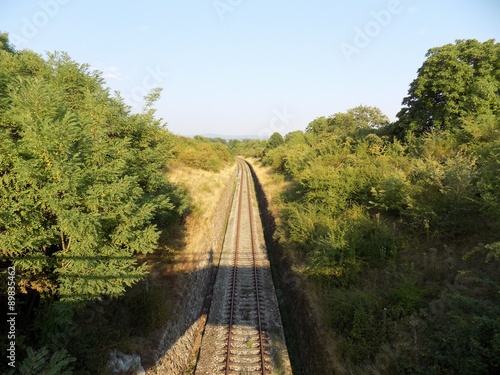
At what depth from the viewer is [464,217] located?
1165 cm

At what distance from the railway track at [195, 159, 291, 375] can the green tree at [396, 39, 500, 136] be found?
14.7m

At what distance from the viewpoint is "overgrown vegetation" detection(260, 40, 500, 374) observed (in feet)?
25.5

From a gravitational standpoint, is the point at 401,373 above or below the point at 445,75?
below

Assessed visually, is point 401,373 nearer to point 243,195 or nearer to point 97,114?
point 97,114

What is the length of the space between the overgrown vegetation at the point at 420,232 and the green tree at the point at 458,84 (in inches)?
2.5

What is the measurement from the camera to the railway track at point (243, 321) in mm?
10883

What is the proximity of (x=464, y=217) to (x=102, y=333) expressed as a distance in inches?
567

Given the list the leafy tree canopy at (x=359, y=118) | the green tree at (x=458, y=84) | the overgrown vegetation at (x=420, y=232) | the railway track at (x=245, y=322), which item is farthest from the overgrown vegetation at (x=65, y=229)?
the leafy tree canopy at (x=359, y=118)

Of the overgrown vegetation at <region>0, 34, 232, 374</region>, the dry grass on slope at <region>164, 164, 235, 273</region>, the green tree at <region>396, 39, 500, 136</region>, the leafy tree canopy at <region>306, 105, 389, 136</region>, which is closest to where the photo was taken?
the overgrown vegetation at <region>0, 34, 232, 374</region>

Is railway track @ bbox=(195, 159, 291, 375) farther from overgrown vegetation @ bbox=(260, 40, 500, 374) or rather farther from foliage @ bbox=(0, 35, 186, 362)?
foliage @ bbox=(0, 35, 186, 362)

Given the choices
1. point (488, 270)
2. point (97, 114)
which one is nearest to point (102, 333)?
point (97, 114)

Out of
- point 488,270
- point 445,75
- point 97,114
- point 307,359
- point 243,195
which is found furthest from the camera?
point 243,195

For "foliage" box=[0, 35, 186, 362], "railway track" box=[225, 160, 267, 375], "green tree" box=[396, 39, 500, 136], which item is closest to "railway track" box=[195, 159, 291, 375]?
"railway track" box=[225, 160, 267, 375]

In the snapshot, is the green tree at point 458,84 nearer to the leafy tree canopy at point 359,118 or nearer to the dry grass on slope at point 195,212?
the dry grass on slope at point 195,212
